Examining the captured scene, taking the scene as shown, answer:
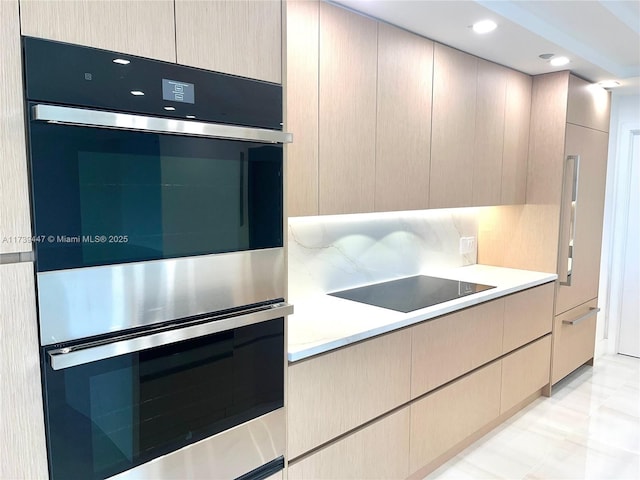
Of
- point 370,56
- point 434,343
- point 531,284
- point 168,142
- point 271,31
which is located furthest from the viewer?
point 531,284

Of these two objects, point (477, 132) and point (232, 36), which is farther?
point (477, 132)

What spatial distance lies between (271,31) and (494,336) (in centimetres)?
214

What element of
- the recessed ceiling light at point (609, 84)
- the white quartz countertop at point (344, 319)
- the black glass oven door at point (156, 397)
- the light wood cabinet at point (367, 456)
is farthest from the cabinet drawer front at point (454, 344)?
the recessed ceiling light at point (609, 84)

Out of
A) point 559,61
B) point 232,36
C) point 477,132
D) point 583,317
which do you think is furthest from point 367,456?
point 559,61

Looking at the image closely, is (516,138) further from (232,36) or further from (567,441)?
(232,36)

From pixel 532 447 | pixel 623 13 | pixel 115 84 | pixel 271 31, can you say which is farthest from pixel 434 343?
pixel 623 13

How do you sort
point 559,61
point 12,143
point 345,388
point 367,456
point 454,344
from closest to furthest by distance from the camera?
point 12,143 < point 345,388 < point 367,456 < point 454,344 < point 559,61

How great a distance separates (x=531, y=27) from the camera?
236 centimetres

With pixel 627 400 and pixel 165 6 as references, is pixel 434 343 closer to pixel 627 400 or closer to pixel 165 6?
pixel 165 6

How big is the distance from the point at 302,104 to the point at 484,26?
1081 millimetres

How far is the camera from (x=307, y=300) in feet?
8.12

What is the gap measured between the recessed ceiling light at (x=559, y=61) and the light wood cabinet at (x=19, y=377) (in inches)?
119

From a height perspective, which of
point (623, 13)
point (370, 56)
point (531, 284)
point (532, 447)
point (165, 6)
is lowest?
point (532, 447)

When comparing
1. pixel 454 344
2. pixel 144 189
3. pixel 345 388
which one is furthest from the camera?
pixel 454 344
